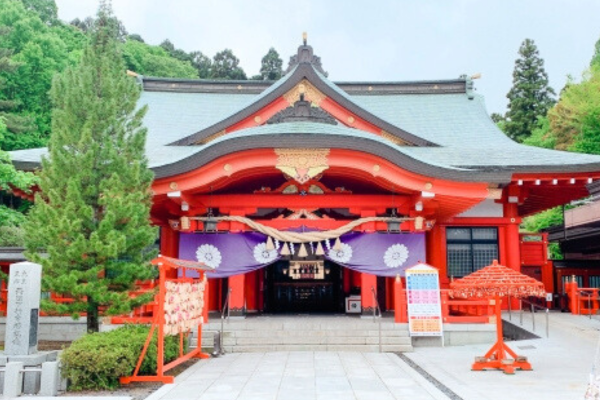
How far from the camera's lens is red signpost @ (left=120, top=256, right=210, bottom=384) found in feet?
27.1

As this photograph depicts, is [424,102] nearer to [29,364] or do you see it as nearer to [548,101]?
[29,364]

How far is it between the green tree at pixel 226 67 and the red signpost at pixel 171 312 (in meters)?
55.3

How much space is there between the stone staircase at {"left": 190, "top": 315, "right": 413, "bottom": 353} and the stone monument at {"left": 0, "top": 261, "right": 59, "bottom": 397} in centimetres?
386

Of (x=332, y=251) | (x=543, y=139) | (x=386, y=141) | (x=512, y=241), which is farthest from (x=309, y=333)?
(x=543, y=139)

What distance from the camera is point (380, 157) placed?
12812 millimetres

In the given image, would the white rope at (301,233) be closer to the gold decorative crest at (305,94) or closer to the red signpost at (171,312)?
the red signpost at (171,312)

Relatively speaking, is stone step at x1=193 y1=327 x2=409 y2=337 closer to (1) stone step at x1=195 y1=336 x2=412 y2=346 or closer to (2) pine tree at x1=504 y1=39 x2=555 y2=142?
(1) stone step at x1=195 y1=336 x2=412 y2=346

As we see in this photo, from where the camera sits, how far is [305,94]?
53.2ft

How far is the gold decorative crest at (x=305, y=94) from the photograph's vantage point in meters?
16.1

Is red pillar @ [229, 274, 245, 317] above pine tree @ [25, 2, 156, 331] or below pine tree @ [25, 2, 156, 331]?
below

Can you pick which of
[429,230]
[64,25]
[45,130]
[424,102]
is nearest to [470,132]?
[424,102]

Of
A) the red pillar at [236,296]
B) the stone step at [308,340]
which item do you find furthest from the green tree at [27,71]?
the stone step at [308,340]

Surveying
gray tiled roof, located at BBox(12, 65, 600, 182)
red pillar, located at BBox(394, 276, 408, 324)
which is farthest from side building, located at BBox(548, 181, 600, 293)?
red pillar, located at BBox(394, 276, 408, 324)

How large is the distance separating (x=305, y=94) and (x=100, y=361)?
10.5 meters
